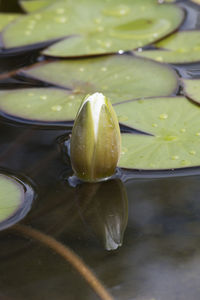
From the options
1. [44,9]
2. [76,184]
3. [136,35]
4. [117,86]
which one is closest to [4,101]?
[117,86]

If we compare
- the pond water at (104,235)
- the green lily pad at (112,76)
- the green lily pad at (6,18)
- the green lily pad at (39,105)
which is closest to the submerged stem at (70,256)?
the pond water at (104,235)

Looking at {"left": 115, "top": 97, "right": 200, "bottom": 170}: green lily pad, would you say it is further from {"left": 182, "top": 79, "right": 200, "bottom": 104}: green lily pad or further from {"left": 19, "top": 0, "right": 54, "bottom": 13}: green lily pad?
{"left": 19, "top": 0, "right": 54, "bottom": 13}: green lily pad

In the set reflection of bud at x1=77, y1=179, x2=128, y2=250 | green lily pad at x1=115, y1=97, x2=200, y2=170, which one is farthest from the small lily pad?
green lily pad at x1=115, y1=97, x2=200, y2=170

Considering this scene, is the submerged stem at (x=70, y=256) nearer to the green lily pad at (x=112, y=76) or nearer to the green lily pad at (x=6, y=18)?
the green lily pad at (x=112, y=76)

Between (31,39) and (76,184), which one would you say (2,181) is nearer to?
(76,184)

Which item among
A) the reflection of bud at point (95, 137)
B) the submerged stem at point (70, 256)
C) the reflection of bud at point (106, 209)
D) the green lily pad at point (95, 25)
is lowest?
the reflection of bud at point (106, 209)
